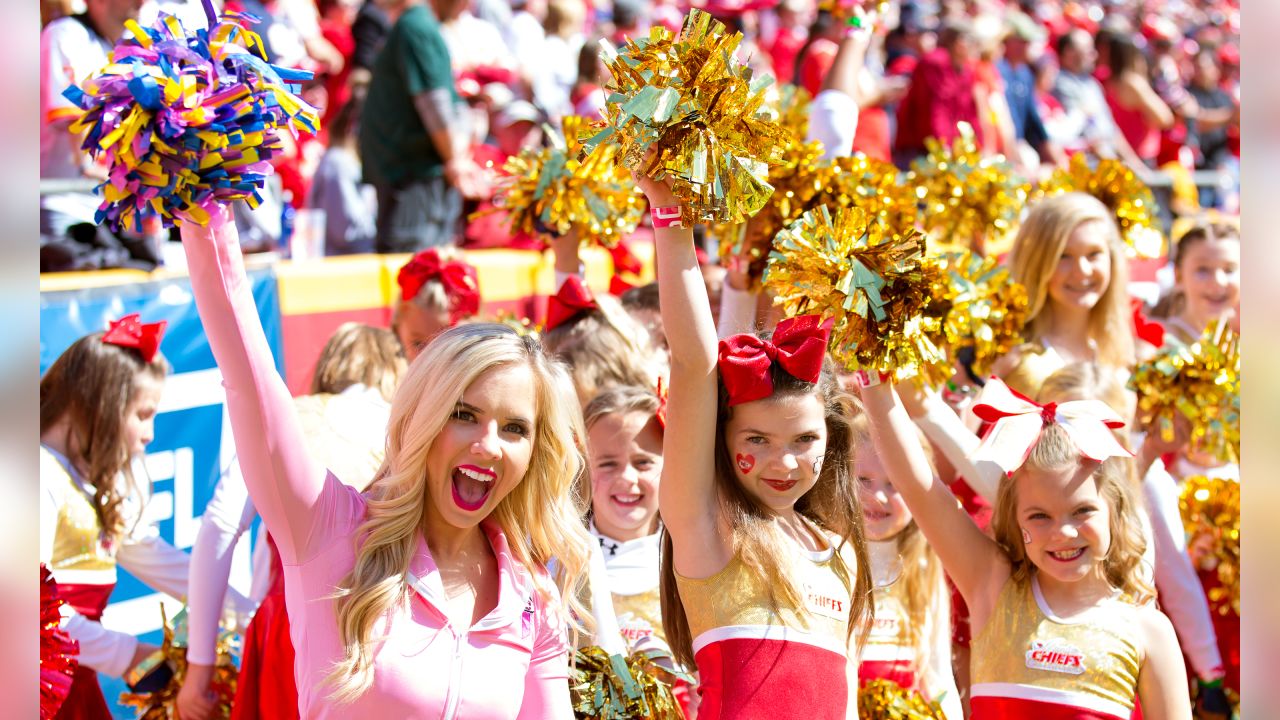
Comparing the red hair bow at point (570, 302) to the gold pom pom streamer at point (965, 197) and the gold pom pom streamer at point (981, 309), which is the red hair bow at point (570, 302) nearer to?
the gold pom pom streamer at point (981, 309)

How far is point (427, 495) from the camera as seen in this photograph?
2.64m

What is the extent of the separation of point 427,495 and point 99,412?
5.63ft

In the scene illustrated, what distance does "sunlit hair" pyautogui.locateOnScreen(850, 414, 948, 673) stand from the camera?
382cm

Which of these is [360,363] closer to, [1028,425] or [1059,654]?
[1028,425]

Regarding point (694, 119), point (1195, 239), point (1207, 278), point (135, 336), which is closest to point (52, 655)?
point (135, 336)

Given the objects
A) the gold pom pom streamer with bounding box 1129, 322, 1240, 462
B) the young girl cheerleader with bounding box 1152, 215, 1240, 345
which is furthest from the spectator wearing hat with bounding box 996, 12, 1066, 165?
the gold pom pom streamer with bounding box 1129, 322, 1240, 462

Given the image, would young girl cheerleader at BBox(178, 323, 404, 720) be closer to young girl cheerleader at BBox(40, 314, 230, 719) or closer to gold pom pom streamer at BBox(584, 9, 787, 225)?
young girl cheerleader at BBox(40, 314, 230, 719)

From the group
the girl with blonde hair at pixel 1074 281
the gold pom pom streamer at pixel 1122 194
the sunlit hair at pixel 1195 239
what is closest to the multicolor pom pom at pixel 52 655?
the girl with blonde hair at pixel 1074 281

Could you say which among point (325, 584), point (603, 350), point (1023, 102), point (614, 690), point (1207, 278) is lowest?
point (614, 690)

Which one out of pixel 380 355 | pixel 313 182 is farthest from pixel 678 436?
pixel 313 182

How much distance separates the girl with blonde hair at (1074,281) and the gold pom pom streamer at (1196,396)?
496mm

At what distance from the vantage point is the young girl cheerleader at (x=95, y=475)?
3.78 metres

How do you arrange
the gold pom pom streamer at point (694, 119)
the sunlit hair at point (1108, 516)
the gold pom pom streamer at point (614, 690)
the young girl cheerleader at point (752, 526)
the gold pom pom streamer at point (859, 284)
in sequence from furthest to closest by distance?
1. the sunlit hair at point (1108, 516)
2. the gold pom pom streamer at point (859, 284)
3. the gold pom pom streamer at point (614, 690)
4. the young girl cheerleader at point (752, 526)
5. the gold pom pom streamer at point (694, 119)

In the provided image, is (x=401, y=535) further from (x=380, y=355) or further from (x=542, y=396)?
(x=380, y=355)
